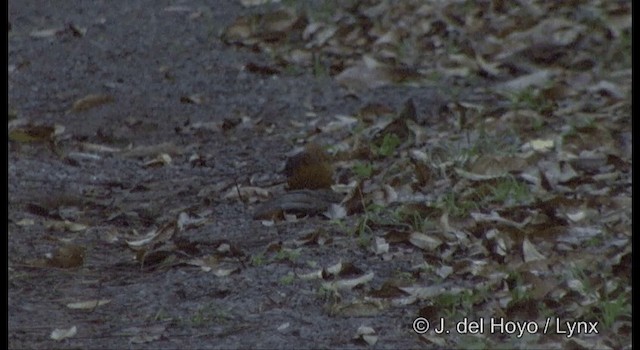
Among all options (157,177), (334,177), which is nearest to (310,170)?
(334,177)

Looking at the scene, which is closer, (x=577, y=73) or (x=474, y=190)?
(x=474, y=190)

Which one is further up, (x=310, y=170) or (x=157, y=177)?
(x=310, y=170)

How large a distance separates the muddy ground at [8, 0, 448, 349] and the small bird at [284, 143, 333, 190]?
125mm

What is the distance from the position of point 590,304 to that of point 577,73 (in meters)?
2.48

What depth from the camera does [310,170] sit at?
16.3 ft

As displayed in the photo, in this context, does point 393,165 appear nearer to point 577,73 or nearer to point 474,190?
point 474,190

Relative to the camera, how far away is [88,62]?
22.6 ft

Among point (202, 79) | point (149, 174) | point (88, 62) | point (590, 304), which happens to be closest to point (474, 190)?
point (590, 304)

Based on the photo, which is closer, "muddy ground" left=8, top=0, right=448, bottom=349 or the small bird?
"muddy ground" left=8, top=0, right=448, bottom=349

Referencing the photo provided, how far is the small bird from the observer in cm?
486

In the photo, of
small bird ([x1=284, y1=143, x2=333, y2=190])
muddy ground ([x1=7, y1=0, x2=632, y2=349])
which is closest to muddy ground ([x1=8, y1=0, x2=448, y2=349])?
muddy ground ([x1=7, y1=0, x2=632, y2=349])

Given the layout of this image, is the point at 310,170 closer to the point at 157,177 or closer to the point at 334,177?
the point at 334,177

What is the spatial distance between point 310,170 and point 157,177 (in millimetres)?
666

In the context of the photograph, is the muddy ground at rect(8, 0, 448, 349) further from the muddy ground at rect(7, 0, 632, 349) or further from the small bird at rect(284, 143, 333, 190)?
the small bird at rect(284, 143, 333, 190)
